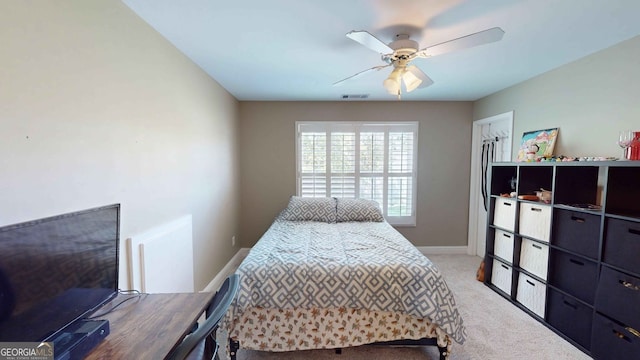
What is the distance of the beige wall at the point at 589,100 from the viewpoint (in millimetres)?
1889

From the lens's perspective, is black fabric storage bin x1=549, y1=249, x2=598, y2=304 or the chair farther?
black fabric storage bin x1=549, y1=249, x2=598, y2=304

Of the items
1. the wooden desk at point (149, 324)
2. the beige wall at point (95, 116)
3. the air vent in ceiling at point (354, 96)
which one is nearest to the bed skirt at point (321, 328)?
the wooden desk at point (149, 324)

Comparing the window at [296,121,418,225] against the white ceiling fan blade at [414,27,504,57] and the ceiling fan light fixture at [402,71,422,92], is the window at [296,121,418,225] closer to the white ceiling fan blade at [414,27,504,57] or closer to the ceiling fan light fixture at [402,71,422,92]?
the ceiling fan light fixture at [402,71,422,92]

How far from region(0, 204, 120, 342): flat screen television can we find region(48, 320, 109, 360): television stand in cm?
3

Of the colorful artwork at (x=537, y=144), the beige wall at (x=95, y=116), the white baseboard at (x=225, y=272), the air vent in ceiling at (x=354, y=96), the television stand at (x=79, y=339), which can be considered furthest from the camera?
the air vent in ceiling at (x=354, y=96)

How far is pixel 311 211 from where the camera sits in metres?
3.25

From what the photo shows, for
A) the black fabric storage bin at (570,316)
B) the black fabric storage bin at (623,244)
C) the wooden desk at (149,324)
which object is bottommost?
the black fabric storage bin at (570,316)

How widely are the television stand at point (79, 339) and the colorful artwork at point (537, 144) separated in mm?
3564

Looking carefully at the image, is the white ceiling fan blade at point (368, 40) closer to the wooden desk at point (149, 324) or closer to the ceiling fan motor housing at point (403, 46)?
the ceiling fan motor housing at point (403, 46)

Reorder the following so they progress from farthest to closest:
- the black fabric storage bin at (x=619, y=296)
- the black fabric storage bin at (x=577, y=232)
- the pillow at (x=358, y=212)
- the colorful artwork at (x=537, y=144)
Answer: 1. the pillow at (x=358, y=212)
2. the colorful artwork at (x=537, y=144)
3. the black fabric storage bin at (x=577, y=232)
4. the black fabric storage bin at (x=619, y=296)

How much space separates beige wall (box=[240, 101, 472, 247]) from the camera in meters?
3.73

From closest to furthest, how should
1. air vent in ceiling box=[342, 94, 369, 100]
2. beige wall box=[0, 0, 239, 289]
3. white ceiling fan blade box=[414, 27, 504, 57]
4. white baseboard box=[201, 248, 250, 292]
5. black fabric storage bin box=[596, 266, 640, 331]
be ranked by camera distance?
beige wall box=[0, 0, 239, 289] < white ceiling fan blade box=[414, 27, 504, 57] < black fabric storage bin box=[596, 266, 640, 331] < white baseboard box=[201, 248, 250, 292] < air vent in ceiling box=[342, 94, 369, 100]

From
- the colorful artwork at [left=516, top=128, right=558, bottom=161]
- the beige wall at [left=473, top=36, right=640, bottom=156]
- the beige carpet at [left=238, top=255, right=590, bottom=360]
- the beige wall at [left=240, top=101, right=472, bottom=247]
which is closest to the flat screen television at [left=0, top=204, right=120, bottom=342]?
the beige carpet at [left=238, top=255, right=590, bottom=360]

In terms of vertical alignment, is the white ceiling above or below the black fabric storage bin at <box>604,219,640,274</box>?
above
